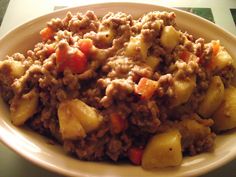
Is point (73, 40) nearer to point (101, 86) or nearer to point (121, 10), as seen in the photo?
point (101, 86)

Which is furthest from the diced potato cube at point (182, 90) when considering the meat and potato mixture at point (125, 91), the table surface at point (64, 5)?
A: the table surface at point (64, 5)

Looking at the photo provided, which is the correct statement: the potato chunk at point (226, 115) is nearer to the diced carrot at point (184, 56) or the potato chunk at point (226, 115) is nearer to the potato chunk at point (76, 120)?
the diced carrot at point (184, 56)

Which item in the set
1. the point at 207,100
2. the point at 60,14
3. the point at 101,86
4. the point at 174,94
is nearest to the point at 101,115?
the point at 101,86

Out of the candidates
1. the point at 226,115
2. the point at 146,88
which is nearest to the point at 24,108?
the point at 146,88

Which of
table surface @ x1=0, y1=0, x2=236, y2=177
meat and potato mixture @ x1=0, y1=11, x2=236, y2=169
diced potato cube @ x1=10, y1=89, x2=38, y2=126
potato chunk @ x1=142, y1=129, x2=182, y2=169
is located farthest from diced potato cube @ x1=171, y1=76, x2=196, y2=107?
table surface @ x1=0, y1=0, x2=236, y2=177

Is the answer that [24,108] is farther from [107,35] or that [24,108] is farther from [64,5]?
[64,5]

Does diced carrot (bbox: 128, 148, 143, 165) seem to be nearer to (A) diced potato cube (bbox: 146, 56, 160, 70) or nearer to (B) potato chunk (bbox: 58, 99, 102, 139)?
(B) potato chunk (bbox: 58, 99, 102, 139)
